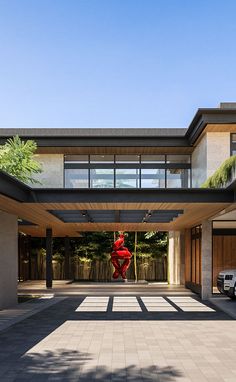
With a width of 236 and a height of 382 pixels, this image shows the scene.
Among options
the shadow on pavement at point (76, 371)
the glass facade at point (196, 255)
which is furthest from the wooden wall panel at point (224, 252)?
the shadow on pavement at point (76, 371)

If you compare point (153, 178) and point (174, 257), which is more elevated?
Result: point (153, 178)

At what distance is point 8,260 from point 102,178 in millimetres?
9136

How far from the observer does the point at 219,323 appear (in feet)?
42.0

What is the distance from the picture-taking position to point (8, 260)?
1703 cm

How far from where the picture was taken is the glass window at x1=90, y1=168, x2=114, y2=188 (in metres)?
24.4

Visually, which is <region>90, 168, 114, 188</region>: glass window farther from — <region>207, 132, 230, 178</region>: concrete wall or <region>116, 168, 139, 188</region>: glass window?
<region>207, 132, 230, 178</region>: concrete wall

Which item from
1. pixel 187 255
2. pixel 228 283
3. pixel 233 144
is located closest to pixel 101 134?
pixel 233 144

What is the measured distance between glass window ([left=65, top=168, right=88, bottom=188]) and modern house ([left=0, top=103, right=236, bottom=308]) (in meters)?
0.05

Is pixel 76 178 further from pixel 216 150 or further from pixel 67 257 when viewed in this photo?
pixel 67 257

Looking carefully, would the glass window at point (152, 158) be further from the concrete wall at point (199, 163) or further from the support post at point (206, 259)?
the support post at point (206, 259)

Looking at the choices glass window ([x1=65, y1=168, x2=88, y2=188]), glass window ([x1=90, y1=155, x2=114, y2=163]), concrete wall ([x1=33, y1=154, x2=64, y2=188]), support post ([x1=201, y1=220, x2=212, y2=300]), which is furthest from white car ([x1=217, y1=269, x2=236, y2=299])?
concrete wall ([x1=33, y1=154, x2=64, y2=188])

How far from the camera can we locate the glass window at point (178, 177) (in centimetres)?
2482

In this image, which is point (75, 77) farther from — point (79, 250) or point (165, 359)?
point (79, 250)

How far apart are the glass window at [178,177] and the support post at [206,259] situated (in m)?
5.89
